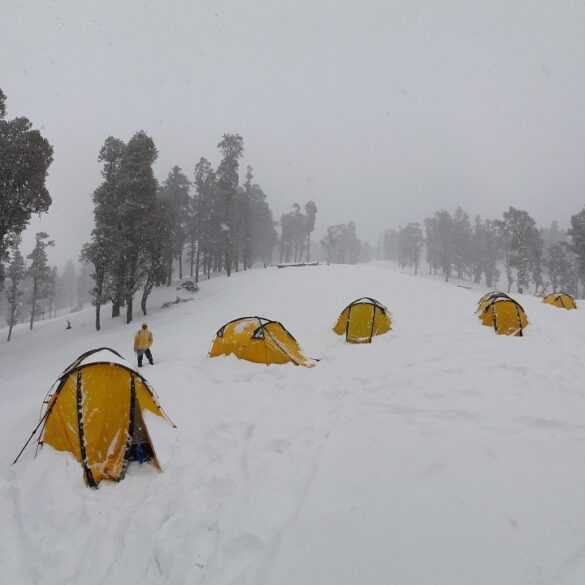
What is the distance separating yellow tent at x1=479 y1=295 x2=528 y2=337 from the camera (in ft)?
40.9

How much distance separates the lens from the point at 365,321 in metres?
13.0

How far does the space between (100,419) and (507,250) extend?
58.3 m

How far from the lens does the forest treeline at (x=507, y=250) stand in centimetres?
4112

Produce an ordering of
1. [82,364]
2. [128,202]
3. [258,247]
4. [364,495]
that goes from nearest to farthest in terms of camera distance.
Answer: [364,495], [82,364], [128,202], [258,247]

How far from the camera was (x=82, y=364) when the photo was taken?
6.00 metres

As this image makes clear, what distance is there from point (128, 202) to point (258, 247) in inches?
1508

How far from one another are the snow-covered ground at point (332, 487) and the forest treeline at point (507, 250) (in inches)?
1462

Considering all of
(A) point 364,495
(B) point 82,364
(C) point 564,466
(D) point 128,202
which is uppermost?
(D) point 128,202

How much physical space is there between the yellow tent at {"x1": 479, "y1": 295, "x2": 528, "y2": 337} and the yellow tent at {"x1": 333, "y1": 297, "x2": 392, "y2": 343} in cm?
402

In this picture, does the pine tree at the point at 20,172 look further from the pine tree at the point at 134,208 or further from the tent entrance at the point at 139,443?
the tent entrance at the point at 139,443

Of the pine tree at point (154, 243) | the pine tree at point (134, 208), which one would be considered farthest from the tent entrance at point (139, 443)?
the pine tree at point (154, 243)

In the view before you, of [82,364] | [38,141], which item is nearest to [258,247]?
[38,141]

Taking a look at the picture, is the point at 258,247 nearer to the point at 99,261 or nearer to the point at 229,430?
the point at 99,261

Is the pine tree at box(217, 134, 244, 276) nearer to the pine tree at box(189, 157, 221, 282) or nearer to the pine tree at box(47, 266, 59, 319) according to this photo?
the pine tree at box(189, 157, 221, 282)
